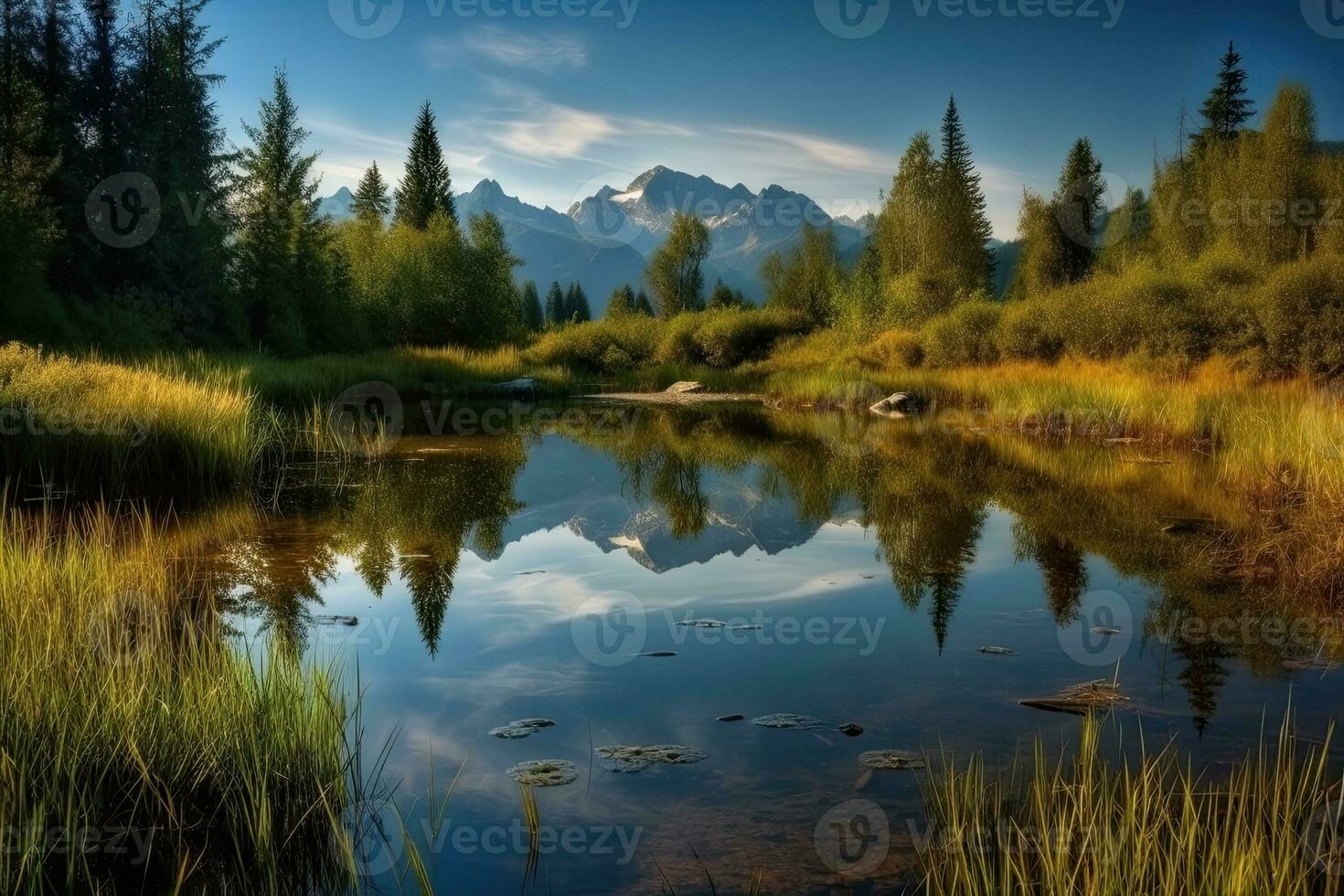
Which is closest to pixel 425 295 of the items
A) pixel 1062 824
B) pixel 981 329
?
pixel 981 329

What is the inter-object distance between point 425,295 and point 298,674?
3476 centimetres

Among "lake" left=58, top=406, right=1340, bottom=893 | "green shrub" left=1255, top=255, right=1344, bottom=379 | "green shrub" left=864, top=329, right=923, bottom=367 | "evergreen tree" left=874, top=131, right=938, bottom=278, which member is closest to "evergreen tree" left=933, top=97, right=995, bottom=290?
"evergreen tree" left=874, top=131, right=938, bottom=278

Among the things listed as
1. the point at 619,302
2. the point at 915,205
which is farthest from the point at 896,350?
the point at 619,302

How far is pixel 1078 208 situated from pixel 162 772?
5293 cm

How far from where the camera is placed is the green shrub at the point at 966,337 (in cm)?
2578

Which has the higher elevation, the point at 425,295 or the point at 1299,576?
the point at 425,295

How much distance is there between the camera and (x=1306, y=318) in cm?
1639

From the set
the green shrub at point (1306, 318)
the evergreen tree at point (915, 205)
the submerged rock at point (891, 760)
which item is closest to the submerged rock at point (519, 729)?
the submerged rock at point (891, 760)

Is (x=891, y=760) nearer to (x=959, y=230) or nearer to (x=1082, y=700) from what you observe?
(x=1082, y=700)

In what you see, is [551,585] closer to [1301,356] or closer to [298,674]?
[298,674]

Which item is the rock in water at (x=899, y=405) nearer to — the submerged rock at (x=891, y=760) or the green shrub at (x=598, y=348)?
the green shrub at (x=598, y=348)

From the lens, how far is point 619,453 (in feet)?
48.7

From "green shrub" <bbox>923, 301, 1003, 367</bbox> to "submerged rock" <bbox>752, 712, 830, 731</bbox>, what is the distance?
23.0 meters

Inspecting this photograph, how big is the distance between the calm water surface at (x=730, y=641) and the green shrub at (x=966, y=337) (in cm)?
1503
